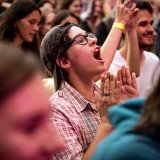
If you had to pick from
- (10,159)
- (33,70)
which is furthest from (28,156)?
(33,70)

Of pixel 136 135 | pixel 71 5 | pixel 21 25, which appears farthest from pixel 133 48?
pixel 71 5

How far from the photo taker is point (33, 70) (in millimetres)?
778

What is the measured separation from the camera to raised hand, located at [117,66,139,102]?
6.72 feet

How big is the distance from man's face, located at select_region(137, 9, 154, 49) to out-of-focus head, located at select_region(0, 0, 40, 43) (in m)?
1.38

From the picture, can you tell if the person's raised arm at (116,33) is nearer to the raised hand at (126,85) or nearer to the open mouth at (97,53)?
the open mouth at (97,53)

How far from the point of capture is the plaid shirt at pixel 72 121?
1.93 metres

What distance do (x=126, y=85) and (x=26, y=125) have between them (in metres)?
1.38

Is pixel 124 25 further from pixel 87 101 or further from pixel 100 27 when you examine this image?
pixel 100 27

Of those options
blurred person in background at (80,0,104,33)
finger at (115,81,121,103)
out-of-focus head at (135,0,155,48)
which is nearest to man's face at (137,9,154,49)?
out-of-focus head at (135,0,155,48)

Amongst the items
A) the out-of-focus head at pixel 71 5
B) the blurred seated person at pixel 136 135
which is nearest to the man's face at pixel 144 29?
the blurred seated person at pixel 136 135

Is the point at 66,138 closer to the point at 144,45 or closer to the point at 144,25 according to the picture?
the point at 144,45

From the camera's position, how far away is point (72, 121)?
200 cm

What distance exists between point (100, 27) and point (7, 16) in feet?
4.17

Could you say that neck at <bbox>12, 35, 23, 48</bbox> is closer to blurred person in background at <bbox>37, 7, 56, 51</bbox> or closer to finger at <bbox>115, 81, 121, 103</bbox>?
blurred person in background at <bbox>37, 7, 56, 51</bbox>
